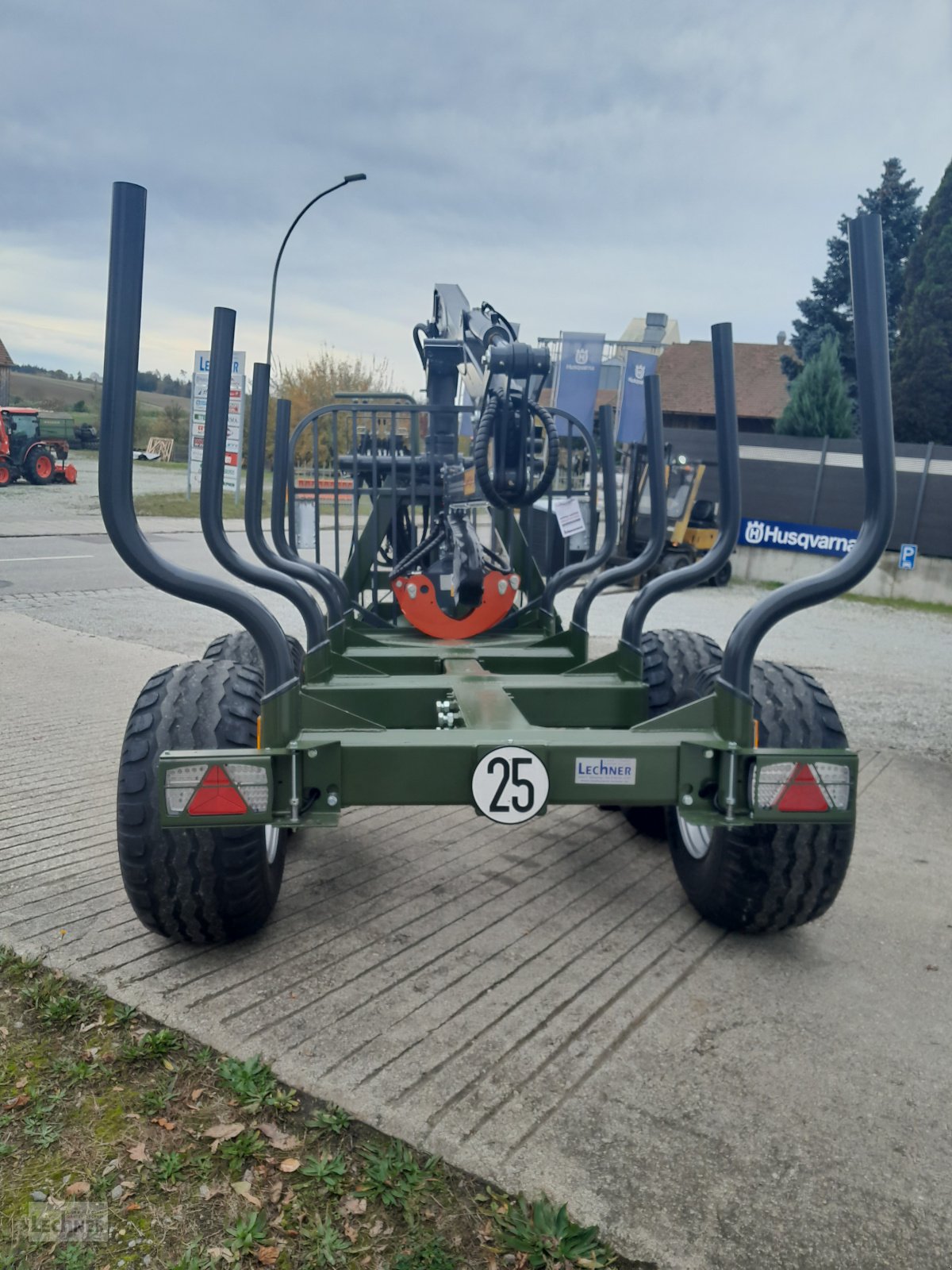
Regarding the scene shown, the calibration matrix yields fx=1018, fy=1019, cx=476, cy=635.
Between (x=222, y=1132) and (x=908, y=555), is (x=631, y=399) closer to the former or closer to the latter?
(x=908, y=555)

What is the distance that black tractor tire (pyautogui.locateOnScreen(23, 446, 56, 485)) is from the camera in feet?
97.0

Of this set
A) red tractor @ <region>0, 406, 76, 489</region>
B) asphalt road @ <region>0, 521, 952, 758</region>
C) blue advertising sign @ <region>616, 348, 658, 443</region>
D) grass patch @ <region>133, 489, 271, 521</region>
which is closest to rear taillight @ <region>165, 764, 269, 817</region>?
asphalt road @ <region>0, 521, 952, 758</region>

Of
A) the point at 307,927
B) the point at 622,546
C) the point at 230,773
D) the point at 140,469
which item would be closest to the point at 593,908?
the point at 307,927

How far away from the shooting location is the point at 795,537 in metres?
17.0

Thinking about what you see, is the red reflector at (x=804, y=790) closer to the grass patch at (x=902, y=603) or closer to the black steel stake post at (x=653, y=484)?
the black steel stake post at (x=653, y=484)

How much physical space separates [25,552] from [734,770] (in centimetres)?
1608

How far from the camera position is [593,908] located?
3.71m

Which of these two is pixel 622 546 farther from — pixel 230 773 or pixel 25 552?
pixel 230 773

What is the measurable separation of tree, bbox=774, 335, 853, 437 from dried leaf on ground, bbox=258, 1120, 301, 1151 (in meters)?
22.1

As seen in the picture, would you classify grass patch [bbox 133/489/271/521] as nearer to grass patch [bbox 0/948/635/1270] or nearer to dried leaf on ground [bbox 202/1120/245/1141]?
grass patch [bbox 0/948/635/1270]

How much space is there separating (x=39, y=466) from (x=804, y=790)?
102 feet

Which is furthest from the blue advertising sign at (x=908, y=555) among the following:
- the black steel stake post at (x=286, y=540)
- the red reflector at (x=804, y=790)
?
the red reflector at (x=804, y=790)

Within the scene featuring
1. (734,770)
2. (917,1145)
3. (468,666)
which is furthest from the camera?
(468,666)

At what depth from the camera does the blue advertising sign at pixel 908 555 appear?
15.8 metres
